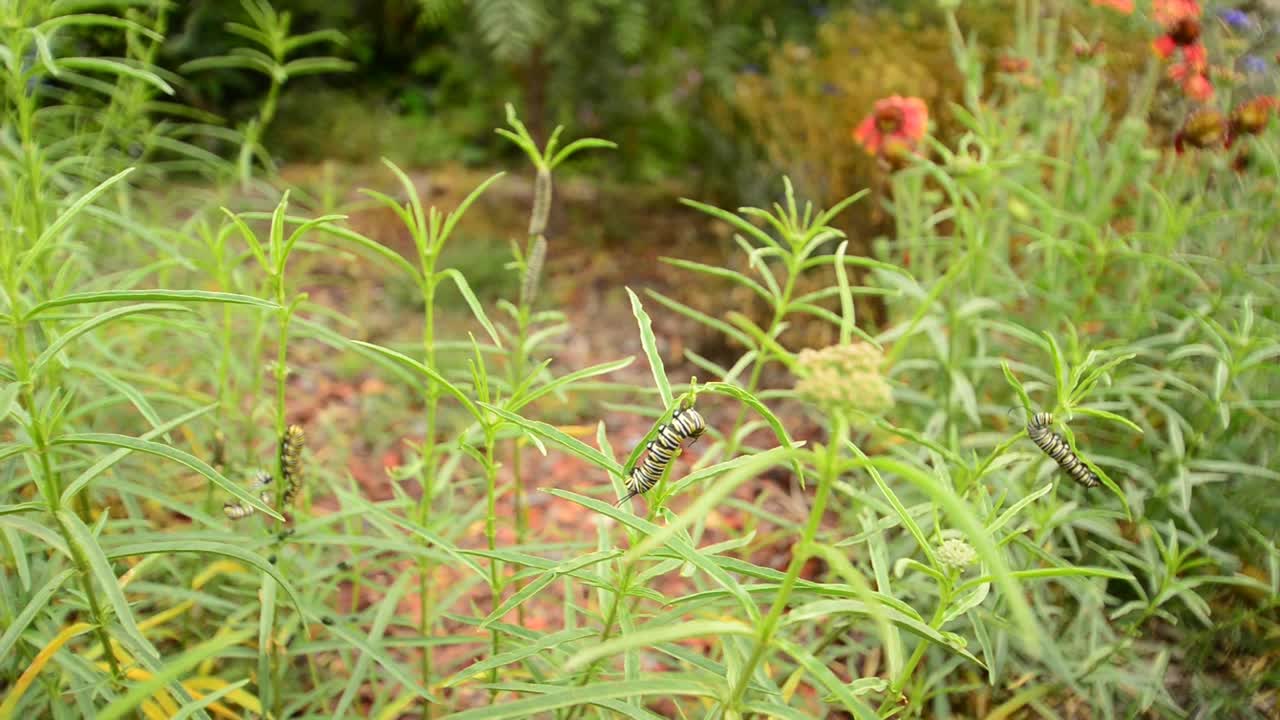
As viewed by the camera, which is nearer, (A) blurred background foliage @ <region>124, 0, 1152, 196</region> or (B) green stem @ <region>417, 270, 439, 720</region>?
(B) green stem @ <region>417, 270, 439, 720</region>

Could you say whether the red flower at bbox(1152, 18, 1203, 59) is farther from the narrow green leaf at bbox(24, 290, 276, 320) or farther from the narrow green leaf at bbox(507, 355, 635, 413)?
the narrow green leaf at bbox(24, 290, 276, 320)

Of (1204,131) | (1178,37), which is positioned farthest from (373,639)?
(1178,37)

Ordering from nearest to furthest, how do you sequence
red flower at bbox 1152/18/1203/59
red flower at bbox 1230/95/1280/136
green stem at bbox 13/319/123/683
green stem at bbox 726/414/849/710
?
green stem at bbox 726/414/849/710
green stem at bbox 13/319/123/683
red flower at bbox 1230/95/1280/136
red flower at bbox 1152/18/1203/59

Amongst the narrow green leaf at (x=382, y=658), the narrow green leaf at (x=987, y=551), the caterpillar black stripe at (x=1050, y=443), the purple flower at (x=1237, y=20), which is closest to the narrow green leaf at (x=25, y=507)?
the narrow green leaf at (x=382, y=658)

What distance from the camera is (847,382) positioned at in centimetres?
58

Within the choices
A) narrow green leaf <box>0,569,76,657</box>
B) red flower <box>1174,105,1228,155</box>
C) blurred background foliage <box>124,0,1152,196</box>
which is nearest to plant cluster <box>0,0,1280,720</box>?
narrow green leaf <box>0,569,76,657</box>

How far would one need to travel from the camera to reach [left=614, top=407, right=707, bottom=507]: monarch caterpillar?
793mm

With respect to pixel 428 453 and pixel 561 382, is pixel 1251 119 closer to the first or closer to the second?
pixel 561 382

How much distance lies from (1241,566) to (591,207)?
9.63 ft

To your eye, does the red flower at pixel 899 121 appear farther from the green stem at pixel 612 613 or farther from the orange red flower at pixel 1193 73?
the green stem at pixel 612 613

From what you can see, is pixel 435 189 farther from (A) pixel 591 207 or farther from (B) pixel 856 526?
(B) pixel 856 526

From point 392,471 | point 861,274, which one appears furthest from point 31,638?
point 861,274

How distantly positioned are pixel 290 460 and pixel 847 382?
75cm

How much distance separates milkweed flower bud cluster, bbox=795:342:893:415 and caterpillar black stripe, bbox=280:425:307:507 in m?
0.68
